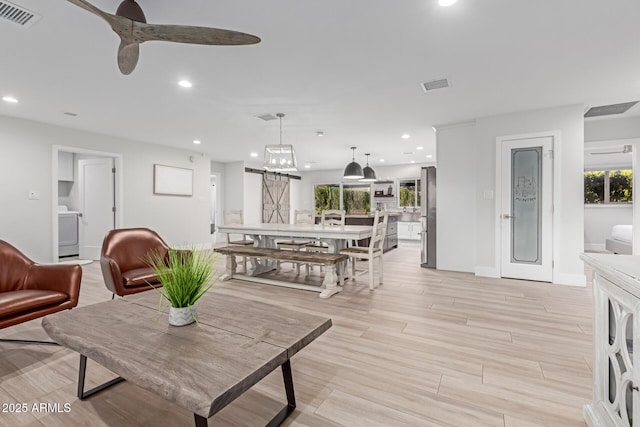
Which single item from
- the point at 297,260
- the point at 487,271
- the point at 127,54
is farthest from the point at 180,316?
the point at 487,271

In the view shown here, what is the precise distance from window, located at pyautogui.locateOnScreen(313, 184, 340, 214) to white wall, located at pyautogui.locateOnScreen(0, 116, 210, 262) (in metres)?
5.04

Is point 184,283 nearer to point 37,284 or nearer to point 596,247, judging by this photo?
point 37,284

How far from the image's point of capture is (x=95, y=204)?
6.02 meters

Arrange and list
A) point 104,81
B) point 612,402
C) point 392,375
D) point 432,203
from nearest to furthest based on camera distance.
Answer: point 612,402, point 392,375, point 104,81, point 432,203

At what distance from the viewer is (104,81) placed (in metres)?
3.32

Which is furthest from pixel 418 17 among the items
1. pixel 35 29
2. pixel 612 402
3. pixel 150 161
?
pixel 150 161

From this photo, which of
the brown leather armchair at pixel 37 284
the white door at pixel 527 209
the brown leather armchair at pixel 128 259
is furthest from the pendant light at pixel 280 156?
the white door at pixel 527 209

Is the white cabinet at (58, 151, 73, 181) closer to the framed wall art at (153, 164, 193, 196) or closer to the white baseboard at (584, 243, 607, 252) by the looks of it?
the framed wall art at (153, 164, 193, 196)

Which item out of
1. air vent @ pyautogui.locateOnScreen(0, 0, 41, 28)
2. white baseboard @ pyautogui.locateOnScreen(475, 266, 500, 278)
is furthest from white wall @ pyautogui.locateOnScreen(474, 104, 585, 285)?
air vent @ pyautogui.locateOnScreen(0, 0, 41, 28)

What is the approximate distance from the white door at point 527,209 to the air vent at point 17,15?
5.25 meters

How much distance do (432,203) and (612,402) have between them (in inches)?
167

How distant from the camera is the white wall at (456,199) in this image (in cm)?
486

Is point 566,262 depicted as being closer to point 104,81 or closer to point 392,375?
point 392,375

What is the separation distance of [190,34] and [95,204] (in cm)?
574
